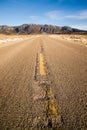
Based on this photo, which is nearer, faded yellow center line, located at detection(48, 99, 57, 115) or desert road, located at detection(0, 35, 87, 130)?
desert road, located at detection(0, 35, 87, 130)

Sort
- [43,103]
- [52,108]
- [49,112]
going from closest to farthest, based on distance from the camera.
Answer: [49,112] < [52,108] < [43,103]

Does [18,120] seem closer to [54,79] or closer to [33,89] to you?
[33,89]

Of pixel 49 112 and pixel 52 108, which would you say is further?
pixel 52 108

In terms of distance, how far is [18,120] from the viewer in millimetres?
2209

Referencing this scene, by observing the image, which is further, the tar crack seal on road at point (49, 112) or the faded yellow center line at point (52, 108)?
the faded yellow center line at point (52, 108)

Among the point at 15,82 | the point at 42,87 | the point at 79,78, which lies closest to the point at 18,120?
the point at 42,87

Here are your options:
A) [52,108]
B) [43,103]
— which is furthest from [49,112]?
[43,103]

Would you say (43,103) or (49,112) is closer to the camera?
(49,112)

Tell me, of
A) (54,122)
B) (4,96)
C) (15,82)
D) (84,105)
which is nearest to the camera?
(54,122)

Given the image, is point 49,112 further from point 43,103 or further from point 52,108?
point 43,103

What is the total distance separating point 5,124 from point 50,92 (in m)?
1.31

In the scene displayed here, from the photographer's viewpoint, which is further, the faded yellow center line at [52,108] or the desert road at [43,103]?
the faded yellow center line at [52,108]

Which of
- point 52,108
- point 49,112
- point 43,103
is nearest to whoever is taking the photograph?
point 49,112

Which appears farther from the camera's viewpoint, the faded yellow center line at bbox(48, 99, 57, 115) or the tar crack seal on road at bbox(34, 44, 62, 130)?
the faded yellow center line at bbox(48, 99, 57, 115)
